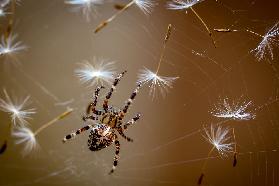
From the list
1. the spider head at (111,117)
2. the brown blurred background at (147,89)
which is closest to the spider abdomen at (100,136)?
the spider head at (111,117)

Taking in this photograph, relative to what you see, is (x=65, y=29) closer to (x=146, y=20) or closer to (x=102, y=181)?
(x=146, y=20)

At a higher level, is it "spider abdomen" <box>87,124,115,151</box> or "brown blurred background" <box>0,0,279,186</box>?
"brown blurred background" <box>0,0,279,186</box>

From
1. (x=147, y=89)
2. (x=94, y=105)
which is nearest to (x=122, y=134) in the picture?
Answer: (x=94, y=105)

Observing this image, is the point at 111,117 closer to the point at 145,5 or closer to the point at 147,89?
the point at 147,89

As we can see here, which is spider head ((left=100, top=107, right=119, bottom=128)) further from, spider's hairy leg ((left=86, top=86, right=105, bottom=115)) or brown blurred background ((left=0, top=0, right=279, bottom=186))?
brown blurred background ((left=0, top=0, right=279, bottom=186))

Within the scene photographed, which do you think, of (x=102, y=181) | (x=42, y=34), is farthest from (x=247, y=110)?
(x=42, y=34)

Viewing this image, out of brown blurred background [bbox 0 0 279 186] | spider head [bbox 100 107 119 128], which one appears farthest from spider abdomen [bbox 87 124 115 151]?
brown blurred background [bbox 0 0 279 186]
